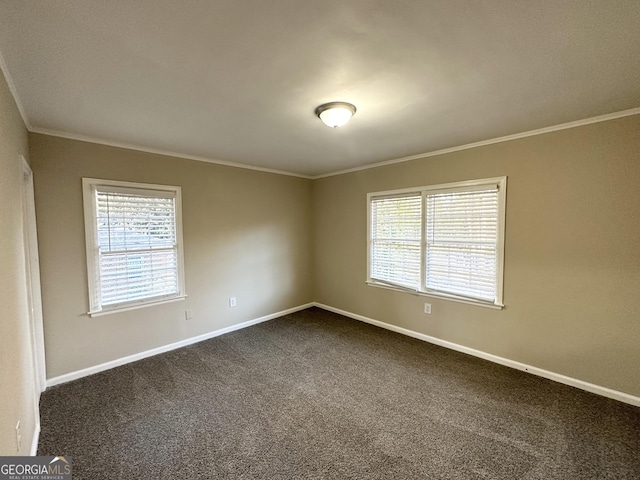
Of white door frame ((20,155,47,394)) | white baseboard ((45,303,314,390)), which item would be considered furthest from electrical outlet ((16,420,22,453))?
white baseboard ((45,303,314,390))

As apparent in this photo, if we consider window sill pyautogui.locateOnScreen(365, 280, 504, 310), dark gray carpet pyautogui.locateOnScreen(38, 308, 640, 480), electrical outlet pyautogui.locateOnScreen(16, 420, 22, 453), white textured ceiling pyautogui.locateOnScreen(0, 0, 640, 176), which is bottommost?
dark gray carpet pyautogui.locateOnScreen(38, 308, 640, 480)

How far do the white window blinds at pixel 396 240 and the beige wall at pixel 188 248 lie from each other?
1.39 m

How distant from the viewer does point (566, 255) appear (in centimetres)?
257

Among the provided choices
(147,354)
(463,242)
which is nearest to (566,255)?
(463,242)

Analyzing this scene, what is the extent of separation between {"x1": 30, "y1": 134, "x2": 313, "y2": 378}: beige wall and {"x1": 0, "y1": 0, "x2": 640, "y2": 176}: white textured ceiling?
1.60 feet

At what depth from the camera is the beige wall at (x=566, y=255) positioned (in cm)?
231

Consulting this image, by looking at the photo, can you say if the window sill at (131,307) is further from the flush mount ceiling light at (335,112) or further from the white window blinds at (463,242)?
the white window blinds at (463,242)

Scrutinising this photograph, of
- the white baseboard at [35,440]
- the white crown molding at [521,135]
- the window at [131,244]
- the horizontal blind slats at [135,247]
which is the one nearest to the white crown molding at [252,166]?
the white crown molding at [521,135]

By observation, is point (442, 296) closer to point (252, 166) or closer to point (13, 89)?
point (252, 166)

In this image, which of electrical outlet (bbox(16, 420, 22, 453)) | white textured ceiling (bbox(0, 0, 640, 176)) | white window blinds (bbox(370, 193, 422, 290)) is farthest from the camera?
white window blinds (bbox(370, 193, 422, 290))

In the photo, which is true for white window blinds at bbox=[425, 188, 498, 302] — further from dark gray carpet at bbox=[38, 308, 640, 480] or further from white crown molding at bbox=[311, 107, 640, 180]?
dark gray carpet at bbox=[38, 308, 640, 480]

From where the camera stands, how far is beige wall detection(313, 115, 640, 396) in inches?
91.0

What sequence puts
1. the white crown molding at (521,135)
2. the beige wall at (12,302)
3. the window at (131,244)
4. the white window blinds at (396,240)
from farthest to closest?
the white window blinds at (396,240)
the window at (131,244)
the white crown molding at (521,135)
the beige wall at (12,302)

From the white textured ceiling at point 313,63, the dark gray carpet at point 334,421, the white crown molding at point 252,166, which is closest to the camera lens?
the white textured ceiling at point 313,63
